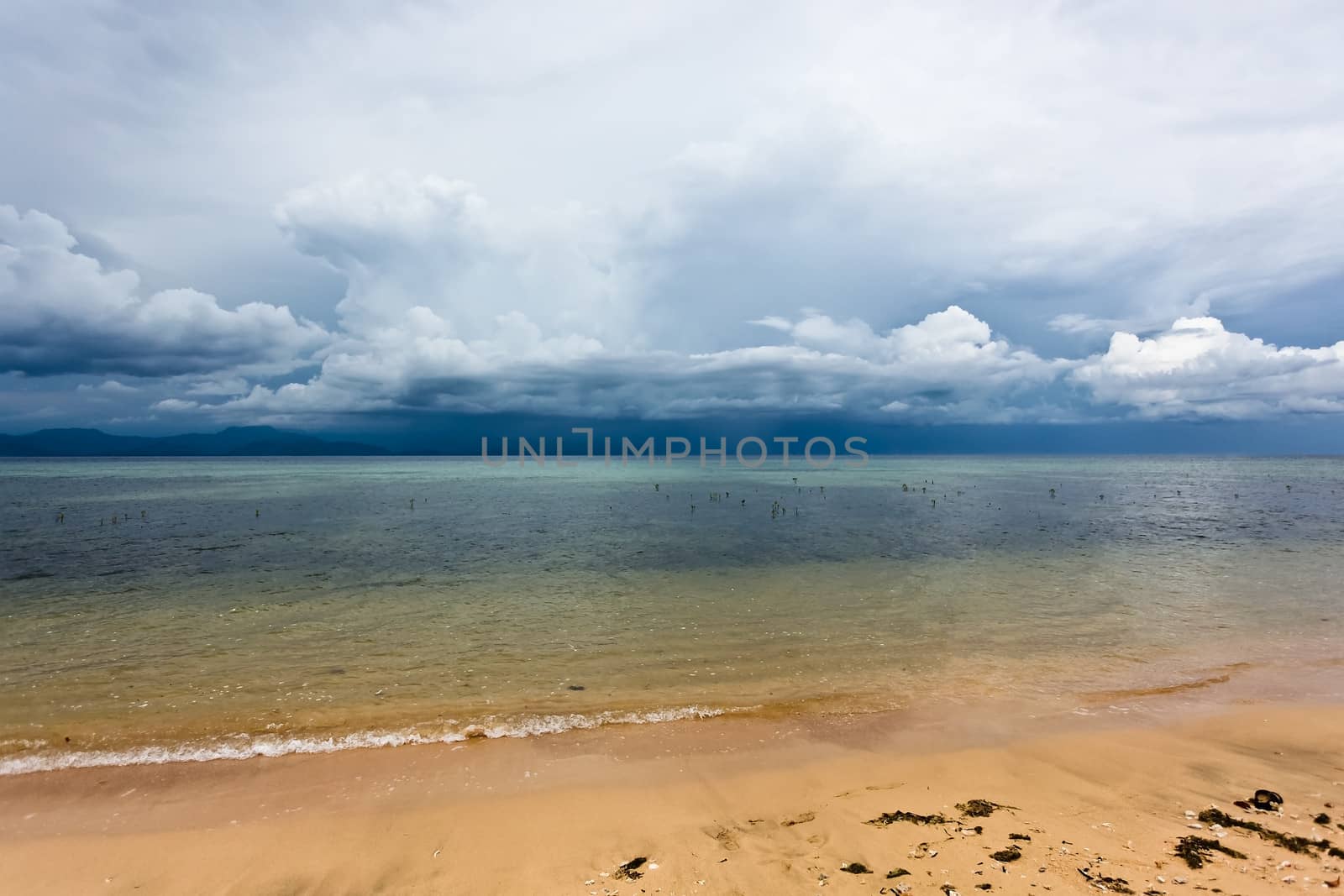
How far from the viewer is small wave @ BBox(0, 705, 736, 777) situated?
10844 millimetres

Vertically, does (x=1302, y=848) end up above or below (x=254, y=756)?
above

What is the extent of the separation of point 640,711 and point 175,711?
33.9 ft

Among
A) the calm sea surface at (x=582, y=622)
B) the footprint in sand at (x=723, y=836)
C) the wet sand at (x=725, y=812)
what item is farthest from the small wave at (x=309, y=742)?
the footprint in sand at (x=723, y=836)

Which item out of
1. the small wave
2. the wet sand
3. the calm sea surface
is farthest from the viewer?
the calm sea surface

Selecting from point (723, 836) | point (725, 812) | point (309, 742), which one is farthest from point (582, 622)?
point (723, 836)

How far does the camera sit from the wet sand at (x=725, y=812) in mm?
7262

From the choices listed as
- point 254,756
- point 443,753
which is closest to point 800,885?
point 443,753

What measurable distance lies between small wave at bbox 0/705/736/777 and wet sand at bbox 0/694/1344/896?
1.09 ft

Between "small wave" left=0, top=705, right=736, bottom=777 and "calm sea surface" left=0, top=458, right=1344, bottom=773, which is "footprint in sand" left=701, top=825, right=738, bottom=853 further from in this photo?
"calm sea surface" left=0, top=458, right=1344, bottom=773

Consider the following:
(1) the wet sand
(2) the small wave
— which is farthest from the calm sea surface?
(1) the wet sand

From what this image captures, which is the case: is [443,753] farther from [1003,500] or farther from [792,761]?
[1003,500]

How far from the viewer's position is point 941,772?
9898 millimetres

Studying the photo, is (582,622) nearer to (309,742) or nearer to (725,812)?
(309,742)

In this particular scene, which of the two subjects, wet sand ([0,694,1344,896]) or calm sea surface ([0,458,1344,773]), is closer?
wet sand ([0,694,1344,896])
